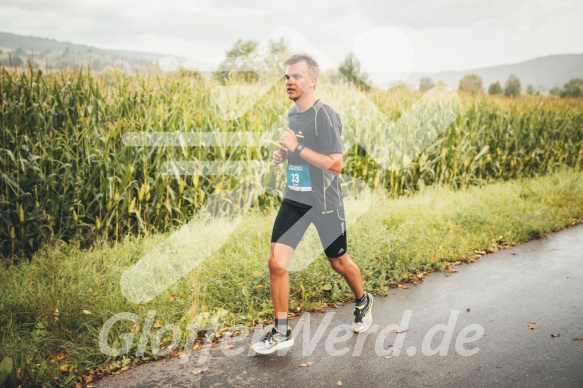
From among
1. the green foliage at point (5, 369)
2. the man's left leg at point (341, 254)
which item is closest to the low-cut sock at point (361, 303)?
the man's left leg at point (341, 254)

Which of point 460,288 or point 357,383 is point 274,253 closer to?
point 357,383

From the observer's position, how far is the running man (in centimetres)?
360

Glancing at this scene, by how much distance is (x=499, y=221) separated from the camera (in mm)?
7484

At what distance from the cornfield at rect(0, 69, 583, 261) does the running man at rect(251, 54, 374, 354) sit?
3.17 m

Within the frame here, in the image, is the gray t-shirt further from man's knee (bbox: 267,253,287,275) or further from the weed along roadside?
the weed along roadside

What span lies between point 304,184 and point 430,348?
1.76 meters

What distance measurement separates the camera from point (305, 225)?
3809 mm

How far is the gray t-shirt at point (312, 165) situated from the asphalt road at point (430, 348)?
1.26 meters

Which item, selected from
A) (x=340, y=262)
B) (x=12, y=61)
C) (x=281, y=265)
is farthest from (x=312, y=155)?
(x=12, y=61)

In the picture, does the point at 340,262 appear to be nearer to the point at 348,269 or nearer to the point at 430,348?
the point at 348,269

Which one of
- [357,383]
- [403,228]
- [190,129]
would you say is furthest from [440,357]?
[190,129]

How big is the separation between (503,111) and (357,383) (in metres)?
10.7

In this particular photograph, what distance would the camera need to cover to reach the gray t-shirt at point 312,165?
3.61 meters

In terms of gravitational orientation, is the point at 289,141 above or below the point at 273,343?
above
